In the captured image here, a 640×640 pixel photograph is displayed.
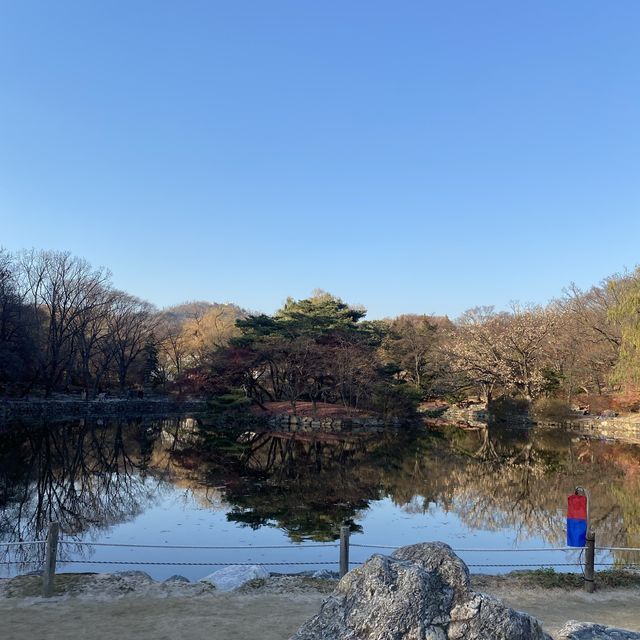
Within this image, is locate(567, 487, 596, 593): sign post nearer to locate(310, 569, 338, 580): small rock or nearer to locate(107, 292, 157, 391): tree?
locate(310, 569, 338, 580): small rock

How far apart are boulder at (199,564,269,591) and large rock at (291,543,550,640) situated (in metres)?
4.04

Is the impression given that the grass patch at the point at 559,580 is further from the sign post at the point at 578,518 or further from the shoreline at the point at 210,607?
the sign post at the point at 578,518

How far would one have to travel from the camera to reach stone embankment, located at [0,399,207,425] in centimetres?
2927

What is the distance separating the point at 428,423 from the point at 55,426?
20.9 m

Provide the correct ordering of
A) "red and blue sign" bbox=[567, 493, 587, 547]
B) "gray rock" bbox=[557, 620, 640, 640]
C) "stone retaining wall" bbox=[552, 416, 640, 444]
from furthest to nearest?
1. "stone retaining wall" bbox=[552, 416, 640, 444]
2. "red and blue sign" bbox=[567, 493, 587, 547]
3. "gray rock" bbox=[557, 620, 640, 640]

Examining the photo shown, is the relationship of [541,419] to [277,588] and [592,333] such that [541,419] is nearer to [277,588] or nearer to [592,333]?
[592,333]

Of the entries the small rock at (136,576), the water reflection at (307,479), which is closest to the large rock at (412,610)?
the small rock at (136,576)

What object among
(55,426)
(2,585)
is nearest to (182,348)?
(55,426)

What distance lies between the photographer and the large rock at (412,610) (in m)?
2.81

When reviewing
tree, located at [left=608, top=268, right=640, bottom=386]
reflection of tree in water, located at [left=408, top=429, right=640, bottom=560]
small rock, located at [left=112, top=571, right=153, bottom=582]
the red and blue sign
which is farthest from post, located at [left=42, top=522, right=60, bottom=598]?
tree, located at [left=608, top=268, right=640, bottom=386]

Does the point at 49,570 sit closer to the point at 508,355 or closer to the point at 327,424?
the point at 327,424

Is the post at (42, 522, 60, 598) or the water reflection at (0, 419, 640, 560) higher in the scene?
the post at (42, 522, 60, 598)

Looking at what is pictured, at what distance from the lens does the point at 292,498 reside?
13.5 metres

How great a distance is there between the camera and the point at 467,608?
114 inches
